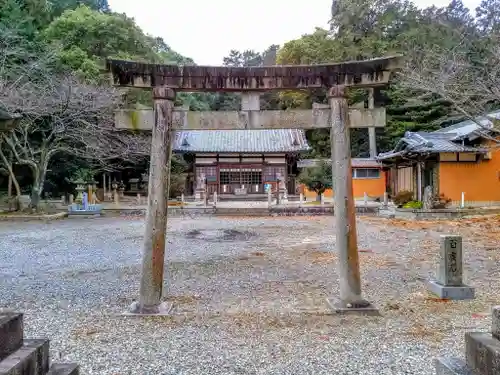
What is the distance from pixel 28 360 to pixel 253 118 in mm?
3900

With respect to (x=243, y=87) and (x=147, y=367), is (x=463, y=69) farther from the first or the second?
(x=147, y=367)

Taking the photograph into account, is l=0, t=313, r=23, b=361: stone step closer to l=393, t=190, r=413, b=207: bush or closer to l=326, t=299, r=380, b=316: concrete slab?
l=326, t=299, r=380, b=316: concrete slab

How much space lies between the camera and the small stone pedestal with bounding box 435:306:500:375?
221 centimetres

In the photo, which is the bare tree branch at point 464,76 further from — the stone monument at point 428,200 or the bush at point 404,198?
the bush at point 404,198

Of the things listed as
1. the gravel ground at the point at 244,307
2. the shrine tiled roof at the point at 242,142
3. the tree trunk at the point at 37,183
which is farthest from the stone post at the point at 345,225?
the shrine tiled roof at the point at 242,142

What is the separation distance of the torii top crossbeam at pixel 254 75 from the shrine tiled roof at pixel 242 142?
77.2 feet

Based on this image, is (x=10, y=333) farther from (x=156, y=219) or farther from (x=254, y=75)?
(x=254, y=75)

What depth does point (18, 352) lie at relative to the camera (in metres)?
2.40

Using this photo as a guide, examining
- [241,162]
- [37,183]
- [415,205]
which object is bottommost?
[415,205]

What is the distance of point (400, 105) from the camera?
31.6 meters

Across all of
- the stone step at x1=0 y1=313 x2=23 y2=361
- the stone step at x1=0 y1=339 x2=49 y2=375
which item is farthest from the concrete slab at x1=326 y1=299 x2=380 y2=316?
the stone step at x1=0 y1=313 x2=23 y2=361

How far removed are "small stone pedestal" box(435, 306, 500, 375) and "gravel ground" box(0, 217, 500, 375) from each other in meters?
0.79

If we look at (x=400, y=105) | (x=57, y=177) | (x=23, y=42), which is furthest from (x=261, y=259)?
(x=400, y=105)

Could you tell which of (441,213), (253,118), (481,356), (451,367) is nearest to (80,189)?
(253,118)
